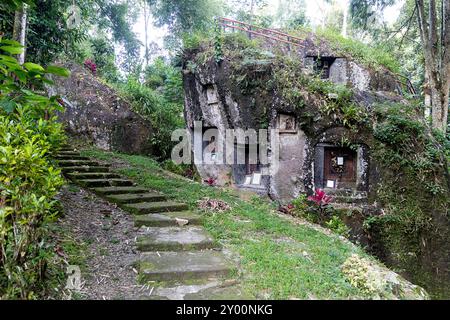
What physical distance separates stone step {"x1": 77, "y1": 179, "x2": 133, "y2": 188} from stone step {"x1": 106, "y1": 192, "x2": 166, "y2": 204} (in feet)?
2.47

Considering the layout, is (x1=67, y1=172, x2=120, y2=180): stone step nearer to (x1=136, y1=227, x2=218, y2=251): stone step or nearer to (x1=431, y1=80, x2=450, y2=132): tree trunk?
(x1=136, y1=227, x2=218, y2=251): stone step

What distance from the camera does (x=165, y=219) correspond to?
16.4 feet

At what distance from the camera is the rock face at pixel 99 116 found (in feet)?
38.6

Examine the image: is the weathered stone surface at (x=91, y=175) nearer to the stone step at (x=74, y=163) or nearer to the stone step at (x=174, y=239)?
the stone step at (x=74, y=163)

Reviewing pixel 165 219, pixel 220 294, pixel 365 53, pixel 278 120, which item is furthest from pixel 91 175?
pixel 365 53

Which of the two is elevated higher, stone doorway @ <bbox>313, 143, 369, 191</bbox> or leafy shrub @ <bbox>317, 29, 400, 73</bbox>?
leafy shrub @ <bbox>317, 29, 400, 73</bbox>

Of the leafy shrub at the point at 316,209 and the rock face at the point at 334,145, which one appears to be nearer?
the rock face at the point at 334,145

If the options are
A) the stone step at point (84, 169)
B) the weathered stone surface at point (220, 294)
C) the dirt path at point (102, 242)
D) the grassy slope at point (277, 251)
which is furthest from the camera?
the stone step at point (84, 169)

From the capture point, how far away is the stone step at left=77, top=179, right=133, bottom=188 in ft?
21.2

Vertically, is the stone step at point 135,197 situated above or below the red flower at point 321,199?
above

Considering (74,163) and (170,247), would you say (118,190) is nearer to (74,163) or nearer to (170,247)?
(74,163)

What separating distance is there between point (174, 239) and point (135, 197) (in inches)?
74.4

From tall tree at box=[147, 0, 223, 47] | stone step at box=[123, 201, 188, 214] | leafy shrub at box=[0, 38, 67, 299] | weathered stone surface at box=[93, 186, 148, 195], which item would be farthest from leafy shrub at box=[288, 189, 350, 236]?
tall tree at box=[147, 0, 223, 47]

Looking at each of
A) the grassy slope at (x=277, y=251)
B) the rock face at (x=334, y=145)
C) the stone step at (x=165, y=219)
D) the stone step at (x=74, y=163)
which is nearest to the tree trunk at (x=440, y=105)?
the rock face at (x=334, y=145)
